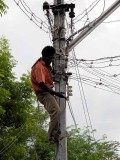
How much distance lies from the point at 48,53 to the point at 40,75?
1.77 feet

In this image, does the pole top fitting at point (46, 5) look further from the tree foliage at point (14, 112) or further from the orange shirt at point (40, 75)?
the tree foliage at point (14, 112)

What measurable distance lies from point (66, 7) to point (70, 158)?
19.2 m

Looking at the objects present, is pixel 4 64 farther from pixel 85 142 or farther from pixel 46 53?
pixel 46 53

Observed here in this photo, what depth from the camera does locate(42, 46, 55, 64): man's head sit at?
7836 mm

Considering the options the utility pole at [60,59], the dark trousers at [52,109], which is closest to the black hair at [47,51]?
the utility pole at [60,59]

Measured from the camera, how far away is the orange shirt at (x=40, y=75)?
7480 millimetres

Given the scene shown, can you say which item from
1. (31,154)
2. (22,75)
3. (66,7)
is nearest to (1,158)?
(22,75)

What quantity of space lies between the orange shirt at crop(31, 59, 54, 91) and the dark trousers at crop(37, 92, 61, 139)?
6.8 inches

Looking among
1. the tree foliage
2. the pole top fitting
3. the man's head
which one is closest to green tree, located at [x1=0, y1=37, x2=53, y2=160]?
the tree foliage

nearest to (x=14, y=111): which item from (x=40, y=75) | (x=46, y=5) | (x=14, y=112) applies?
(x=14, y=112)

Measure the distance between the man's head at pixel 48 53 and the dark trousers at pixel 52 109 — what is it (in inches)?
25.8

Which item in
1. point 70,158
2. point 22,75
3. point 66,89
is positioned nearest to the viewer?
point 66,89

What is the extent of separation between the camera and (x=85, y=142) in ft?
91.3

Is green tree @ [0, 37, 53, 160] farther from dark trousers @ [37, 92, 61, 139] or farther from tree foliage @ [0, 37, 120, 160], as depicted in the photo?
dark trousers @ [37, 92, 61, 139]
